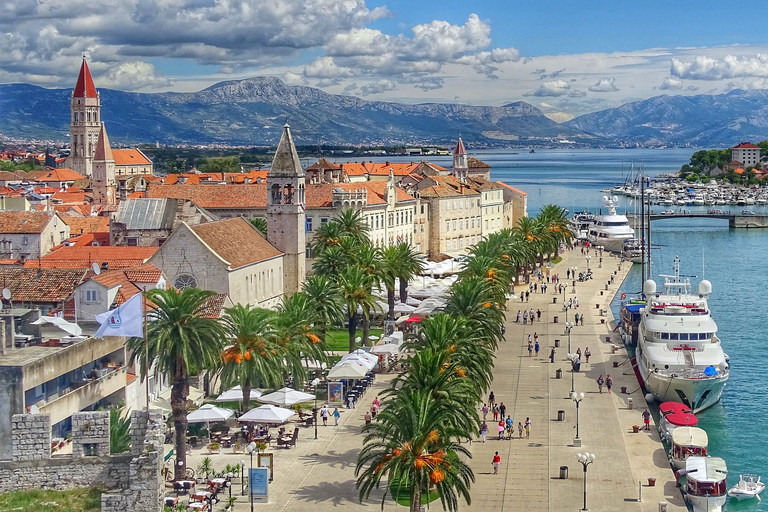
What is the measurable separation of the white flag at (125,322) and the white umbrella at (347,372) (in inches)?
786

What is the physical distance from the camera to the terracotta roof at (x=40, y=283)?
5725cm

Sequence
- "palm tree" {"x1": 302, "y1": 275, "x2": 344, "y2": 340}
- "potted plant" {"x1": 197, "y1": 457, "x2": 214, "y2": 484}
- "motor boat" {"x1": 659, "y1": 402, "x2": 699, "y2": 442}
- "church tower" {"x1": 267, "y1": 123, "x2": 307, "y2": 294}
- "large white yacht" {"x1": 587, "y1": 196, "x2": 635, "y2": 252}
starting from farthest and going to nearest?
"large white yacht" {"x1": 587, "y1": 196, "x2": 635, "y2": 252} < "church tower" {"x1": 267, "y1": 123, "x2": 307, "y2": 294} < "palm tree" {"x1": 302, "y1": 275, "x2": 344, "y2": 340} < "motor boat" {"x1": 659, "y1": 402, "x2": 699, "y2": 442} < "potted plant" {"x1": 197, "y1": 457, "x2": 214, "y2": 484}

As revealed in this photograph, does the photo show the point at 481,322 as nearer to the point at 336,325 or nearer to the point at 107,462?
the point at 336,325

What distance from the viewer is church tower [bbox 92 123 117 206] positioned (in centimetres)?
14225

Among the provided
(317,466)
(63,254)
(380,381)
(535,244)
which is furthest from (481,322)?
(535,244)

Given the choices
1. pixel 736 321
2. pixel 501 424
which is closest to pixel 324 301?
pixel 501 424

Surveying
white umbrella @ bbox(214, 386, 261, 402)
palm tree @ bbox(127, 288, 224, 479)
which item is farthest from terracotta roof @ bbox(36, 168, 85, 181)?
palm tree @ bbox(127, 288, 224, 479)

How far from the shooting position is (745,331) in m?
83.9

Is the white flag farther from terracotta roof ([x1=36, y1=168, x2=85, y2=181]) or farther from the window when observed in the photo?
terracotta roof ([x1=36, y1=168, x2=85, y2=181])

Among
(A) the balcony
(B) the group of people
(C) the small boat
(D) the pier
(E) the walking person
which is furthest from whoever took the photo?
(D) the pier

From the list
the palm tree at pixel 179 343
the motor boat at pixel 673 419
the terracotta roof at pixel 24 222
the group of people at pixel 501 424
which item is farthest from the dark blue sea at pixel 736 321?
the terracotta roof at pixel 24 222

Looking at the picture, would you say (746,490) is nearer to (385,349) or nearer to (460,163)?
(385,349)

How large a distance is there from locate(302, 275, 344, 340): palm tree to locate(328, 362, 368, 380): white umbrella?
15.1 ft

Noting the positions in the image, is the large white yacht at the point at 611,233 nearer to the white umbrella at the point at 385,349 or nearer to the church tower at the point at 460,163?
the church tower at the point at 460,163
